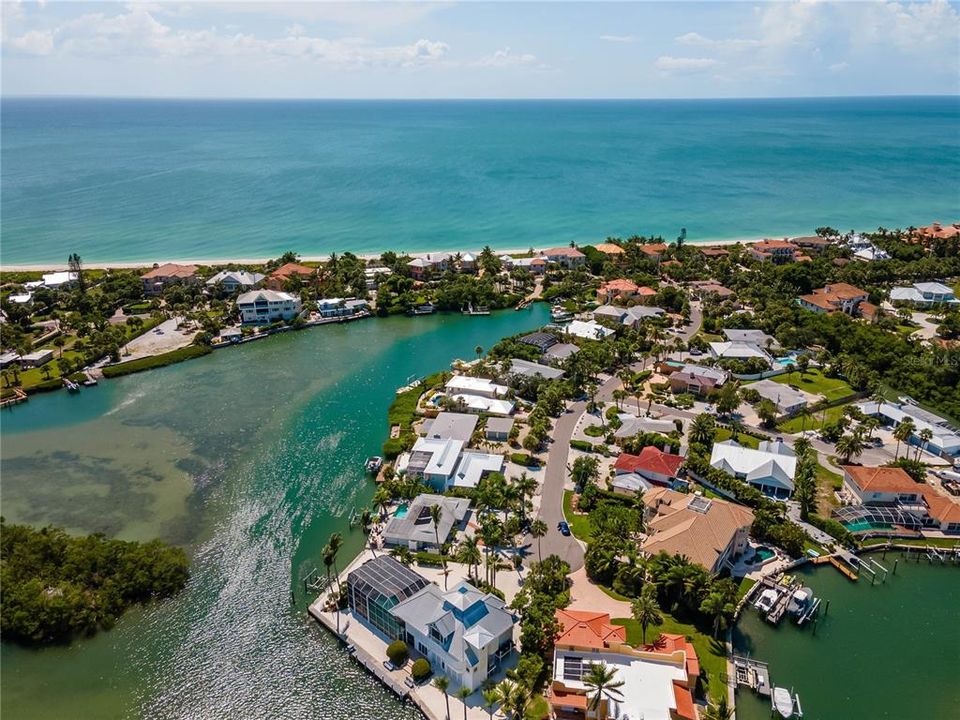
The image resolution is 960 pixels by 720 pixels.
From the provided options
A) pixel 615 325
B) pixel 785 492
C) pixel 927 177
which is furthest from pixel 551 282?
pixel 927 177

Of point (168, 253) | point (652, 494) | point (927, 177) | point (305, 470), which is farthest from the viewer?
point (927, 177)

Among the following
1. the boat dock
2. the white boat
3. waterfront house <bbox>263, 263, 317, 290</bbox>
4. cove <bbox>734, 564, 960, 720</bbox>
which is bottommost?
cove <bbox>734, 564, 960, 720</bbox>

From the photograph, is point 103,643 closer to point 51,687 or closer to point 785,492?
point 51,687

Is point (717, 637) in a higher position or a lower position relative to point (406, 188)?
lower

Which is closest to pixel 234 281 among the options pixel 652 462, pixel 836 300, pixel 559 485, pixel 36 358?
pixel 36 358

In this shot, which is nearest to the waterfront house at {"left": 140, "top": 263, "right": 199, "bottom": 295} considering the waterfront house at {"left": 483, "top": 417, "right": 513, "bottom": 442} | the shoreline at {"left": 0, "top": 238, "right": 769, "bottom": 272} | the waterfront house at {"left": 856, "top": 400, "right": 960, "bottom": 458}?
the shoreline at {"left": 0, "top": 238, "right": 769, "bottom": 272}

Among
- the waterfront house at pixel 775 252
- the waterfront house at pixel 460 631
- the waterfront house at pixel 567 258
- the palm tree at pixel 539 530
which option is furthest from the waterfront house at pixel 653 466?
the waterfront house at pixel 775 252

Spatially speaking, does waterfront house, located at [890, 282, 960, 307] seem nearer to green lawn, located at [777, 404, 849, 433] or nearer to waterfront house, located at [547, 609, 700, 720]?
green lawn, located at [777, 404, 849, 433]
